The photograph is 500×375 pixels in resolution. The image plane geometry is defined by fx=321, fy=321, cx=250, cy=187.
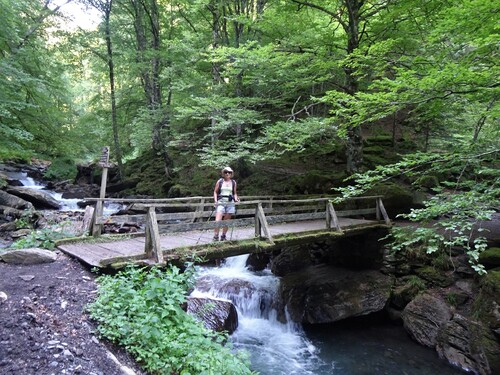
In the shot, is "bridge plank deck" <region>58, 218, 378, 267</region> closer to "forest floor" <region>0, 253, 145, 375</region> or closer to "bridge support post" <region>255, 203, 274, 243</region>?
"bridge support post" <region>255, 203, 274, 243</region>

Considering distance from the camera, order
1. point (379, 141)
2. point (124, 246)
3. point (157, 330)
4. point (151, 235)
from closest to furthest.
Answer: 1. point (157, 330)
2. point (151, 235)
3. point (124, 246)
4. point (379, 141)

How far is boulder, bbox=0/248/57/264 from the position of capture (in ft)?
18.6

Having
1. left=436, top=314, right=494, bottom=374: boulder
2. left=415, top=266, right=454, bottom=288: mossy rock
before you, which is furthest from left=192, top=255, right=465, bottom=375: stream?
left=415, top=266, right=454, bottom=288: mossy rock

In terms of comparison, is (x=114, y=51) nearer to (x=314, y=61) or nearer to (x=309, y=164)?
(x=309, y=164)

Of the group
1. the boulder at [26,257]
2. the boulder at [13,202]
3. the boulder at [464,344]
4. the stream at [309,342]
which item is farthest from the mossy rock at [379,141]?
the boulder at [13,202]

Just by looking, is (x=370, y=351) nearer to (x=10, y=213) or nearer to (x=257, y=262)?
(x=257, y=262)

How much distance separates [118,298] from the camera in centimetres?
453

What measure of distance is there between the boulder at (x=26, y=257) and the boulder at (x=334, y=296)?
621 centimetres

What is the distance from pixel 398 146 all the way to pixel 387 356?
39.4 ft

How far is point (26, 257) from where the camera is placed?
Result: 18.8 ft

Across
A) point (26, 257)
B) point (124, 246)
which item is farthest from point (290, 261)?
point (26, 257)

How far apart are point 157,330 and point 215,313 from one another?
4.38m

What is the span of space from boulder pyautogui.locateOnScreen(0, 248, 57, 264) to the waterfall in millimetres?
4596

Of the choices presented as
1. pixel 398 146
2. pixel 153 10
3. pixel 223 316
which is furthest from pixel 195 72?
pixel 223 316
